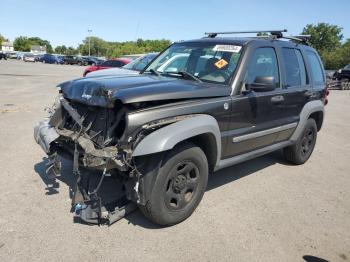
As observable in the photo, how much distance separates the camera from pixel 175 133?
3490 millimetres

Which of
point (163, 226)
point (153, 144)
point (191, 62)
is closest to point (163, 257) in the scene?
point (163, 226)

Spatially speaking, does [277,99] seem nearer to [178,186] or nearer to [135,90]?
[178,186]

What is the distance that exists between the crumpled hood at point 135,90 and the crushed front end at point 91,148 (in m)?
0.14

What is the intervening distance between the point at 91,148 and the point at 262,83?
213 centimetres

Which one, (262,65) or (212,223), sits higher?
(262,65)

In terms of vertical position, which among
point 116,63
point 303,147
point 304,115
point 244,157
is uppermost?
point 116,63

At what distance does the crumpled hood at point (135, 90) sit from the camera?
350 cm

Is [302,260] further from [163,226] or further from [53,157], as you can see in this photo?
[53,157]

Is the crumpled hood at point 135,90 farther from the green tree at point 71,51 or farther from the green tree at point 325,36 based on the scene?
the green tree at point 71,51

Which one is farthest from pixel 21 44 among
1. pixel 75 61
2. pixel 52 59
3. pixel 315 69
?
pixel 315 69

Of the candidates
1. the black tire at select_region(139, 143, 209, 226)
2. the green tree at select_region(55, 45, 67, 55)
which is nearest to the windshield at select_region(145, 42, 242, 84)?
the black tire at select_region(139, 143, 209, 226)

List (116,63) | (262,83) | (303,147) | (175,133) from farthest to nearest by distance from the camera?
(116,63) → (303,147) → (262,83) → (175,133)

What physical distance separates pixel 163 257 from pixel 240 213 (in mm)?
Result: 1327

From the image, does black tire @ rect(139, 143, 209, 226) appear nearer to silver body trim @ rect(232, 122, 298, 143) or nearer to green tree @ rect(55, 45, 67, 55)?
silver body trim @ rect(232, 122, 298, 143)
